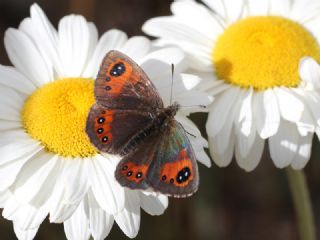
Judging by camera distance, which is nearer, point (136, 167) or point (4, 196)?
point (136, 167)

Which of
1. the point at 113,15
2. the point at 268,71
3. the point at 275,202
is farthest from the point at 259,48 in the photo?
the point at 113,15

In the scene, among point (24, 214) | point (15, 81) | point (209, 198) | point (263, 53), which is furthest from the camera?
point (209, 198)

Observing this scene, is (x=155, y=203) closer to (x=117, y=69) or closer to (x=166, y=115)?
(x=166, y=115)

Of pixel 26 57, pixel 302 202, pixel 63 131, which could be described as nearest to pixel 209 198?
pixel 302 202

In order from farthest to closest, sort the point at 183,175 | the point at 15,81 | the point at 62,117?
the point at 15,81 < the point at 62,117 < the point at 183,175

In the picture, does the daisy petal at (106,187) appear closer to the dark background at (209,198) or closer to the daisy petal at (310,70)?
the daisy petal at (310,70)

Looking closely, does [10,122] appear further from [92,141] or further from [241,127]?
[241,127]

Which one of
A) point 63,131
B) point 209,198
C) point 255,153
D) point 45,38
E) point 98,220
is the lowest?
point 209,198
